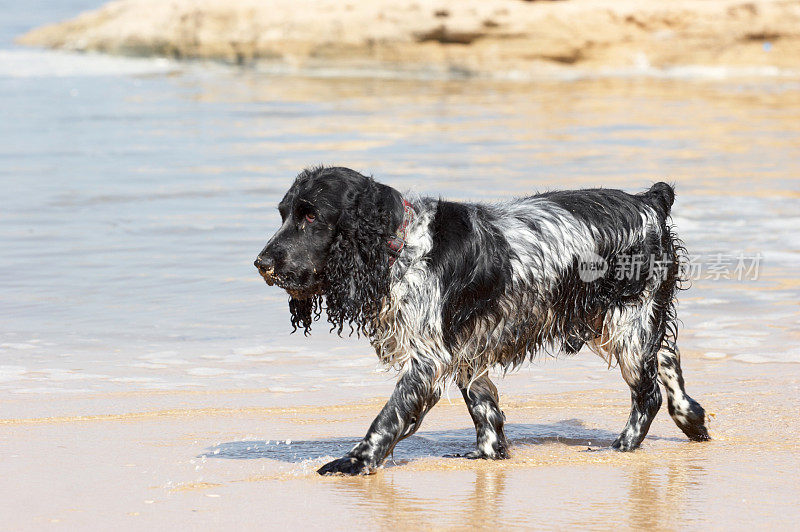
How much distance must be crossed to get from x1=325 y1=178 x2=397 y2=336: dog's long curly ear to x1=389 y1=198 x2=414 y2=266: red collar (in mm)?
25

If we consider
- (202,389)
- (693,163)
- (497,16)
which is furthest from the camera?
(497,16)

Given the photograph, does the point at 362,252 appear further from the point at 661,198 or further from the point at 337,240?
the point at 661,198

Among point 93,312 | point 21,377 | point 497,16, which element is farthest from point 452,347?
point 497,16

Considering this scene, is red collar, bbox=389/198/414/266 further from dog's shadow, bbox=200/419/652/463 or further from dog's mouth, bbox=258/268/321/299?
dog's shadow, bbox=200/419/652/463

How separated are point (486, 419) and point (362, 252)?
40.4 inches

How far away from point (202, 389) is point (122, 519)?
7.19 ft

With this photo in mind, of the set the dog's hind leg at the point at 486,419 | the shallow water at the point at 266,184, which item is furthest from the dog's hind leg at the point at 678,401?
the shallow water at the point at 266,184

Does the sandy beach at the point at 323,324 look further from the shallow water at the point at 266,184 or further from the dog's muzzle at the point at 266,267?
the dog's muzzle at the point at 266,267

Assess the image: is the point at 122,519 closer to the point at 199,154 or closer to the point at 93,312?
the point at 93,312

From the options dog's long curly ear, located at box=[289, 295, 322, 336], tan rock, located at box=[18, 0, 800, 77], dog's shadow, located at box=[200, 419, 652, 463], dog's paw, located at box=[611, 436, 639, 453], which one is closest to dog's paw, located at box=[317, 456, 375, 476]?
dog's shadow, located at box=[200, 419, 652, 463]

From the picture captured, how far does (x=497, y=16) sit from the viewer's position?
89.4 ft

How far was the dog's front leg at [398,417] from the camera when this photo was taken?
473 cm

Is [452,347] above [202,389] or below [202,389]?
above

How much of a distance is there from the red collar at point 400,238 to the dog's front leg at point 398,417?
448 mm
